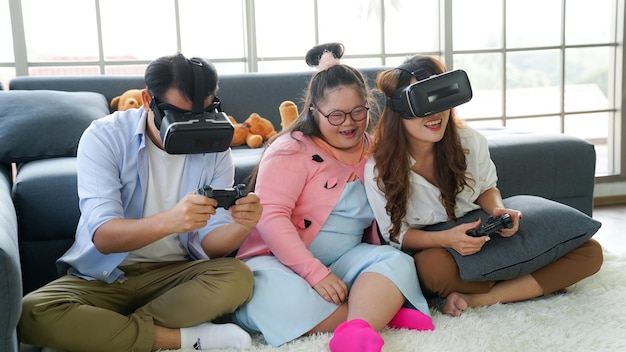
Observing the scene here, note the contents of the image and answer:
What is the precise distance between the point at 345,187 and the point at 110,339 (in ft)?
2.68

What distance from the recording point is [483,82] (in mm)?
4078

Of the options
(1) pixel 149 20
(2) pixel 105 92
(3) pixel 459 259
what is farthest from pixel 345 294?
(1) pixel 149 20

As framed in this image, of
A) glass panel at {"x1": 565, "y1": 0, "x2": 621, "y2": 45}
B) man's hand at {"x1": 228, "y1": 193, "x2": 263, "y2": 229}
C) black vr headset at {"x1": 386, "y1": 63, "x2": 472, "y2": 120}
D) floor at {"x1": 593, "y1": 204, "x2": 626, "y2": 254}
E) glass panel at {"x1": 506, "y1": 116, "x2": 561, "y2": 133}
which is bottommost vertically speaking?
floor at {"x1": 593, "y1": 204, "x2": 626, "y2": 254}

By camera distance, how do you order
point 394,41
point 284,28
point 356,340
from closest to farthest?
1. point 356,340
2. point 284,28
3. point 394,41

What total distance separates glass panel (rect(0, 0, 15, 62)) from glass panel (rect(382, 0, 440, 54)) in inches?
73.8

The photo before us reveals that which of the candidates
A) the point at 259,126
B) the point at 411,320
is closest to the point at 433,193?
the point at 411,320

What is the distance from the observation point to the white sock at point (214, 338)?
5.98ft

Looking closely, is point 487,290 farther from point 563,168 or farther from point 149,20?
point 149,20

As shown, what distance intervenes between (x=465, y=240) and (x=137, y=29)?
7.33 feet

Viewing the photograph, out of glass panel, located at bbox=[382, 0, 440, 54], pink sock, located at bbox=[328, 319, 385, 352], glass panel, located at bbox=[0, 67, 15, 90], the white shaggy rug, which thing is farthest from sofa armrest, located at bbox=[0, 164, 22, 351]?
glass panel, located at bbox=[382, 0, 440, 54]

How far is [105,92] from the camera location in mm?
3062

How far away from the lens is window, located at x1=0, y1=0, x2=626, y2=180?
3486mm

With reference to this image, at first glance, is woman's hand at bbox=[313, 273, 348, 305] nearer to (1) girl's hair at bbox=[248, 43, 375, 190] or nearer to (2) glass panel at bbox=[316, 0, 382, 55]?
(1) girl's hair at bbox=[248, 43, 375, 190]

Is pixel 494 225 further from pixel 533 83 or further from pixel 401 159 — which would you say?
pixel 533 83
